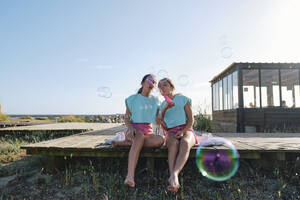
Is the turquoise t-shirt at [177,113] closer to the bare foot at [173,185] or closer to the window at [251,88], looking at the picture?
the bare foot at [173,185]

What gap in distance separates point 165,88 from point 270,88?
865 centimetres

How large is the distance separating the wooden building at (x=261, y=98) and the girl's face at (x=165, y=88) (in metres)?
6.40

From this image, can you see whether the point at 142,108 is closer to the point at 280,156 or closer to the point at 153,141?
the point at 153,141

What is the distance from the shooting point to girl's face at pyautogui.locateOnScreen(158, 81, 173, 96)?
236cm

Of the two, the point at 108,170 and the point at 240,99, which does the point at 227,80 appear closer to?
the point at 240,99

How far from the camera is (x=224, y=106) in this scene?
1031 cm

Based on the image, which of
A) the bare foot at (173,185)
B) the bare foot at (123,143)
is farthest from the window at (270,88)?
the bare foot at (173,185)

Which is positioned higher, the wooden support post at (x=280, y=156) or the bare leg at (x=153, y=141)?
the bare leg at (x=153, y=141)

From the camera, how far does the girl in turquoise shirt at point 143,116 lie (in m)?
2.26

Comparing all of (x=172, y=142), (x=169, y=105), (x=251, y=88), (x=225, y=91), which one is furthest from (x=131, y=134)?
(x=225, y=91)

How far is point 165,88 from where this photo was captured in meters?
2.36

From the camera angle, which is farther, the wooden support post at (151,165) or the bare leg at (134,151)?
the wooden support post at (151,165)

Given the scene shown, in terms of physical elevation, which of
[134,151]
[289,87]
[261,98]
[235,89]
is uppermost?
[289,87]

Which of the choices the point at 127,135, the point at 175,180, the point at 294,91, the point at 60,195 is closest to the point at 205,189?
the point at 175,180
